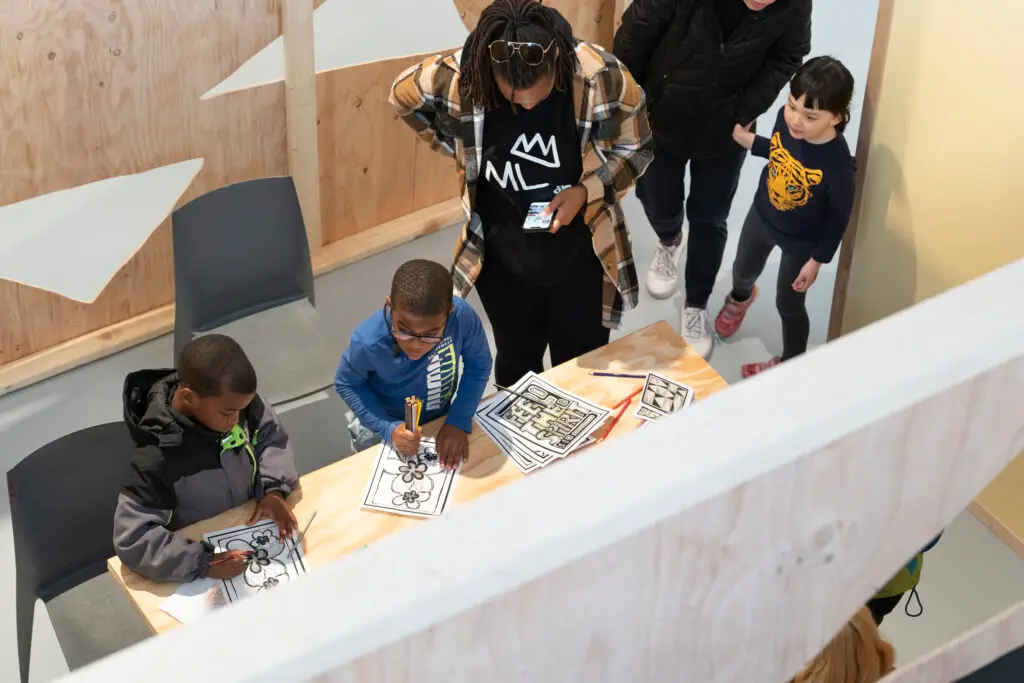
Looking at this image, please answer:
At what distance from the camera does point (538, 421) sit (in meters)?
3.01

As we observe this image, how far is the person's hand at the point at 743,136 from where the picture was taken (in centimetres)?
394

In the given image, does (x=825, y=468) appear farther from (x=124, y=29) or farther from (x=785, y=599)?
(x=124, y=29)

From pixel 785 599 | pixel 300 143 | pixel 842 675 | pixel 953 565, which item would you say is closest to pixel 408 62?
pixel 300 143

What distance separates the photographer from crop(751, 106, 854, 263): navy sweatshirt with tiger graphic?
3570 mm

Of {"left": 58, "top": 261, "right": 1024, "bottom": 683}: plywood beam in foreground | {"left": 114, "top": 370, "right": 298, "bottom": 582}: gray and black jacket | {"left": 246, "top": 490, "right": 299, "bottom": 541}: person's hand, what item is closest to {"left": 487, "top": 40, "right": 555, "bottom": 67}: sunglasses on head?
{"left": 114, "top": 370, "right": 298, "bottom": 582}: gray and black jacket

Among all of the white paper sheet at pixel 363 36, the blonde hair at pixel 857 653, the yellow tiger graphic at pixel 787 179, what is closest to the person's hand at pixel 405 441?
the blonde hair at pixel 857 653

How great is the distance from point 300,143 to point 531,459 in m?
2.20

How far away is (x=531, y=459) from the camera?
2895 mm

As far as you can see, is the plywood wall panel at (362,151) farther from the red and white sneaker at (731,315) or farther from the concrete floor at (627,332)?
the red and white sneaker at (731,315)

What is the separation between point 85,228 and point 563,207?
2.06 m

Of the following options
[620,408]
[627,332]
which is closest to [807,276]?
[627,332]

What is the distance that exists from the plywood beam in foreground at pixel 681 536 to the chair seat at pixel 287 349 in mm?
2963

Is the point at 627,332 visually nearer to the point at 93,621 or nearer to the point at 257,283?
the point at 257,283

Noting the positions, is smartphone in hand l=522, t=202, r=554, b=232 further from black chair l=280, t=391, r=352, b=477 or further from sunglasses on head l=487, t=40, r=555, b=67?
black chair l=280, t=391, r=352, b=477
